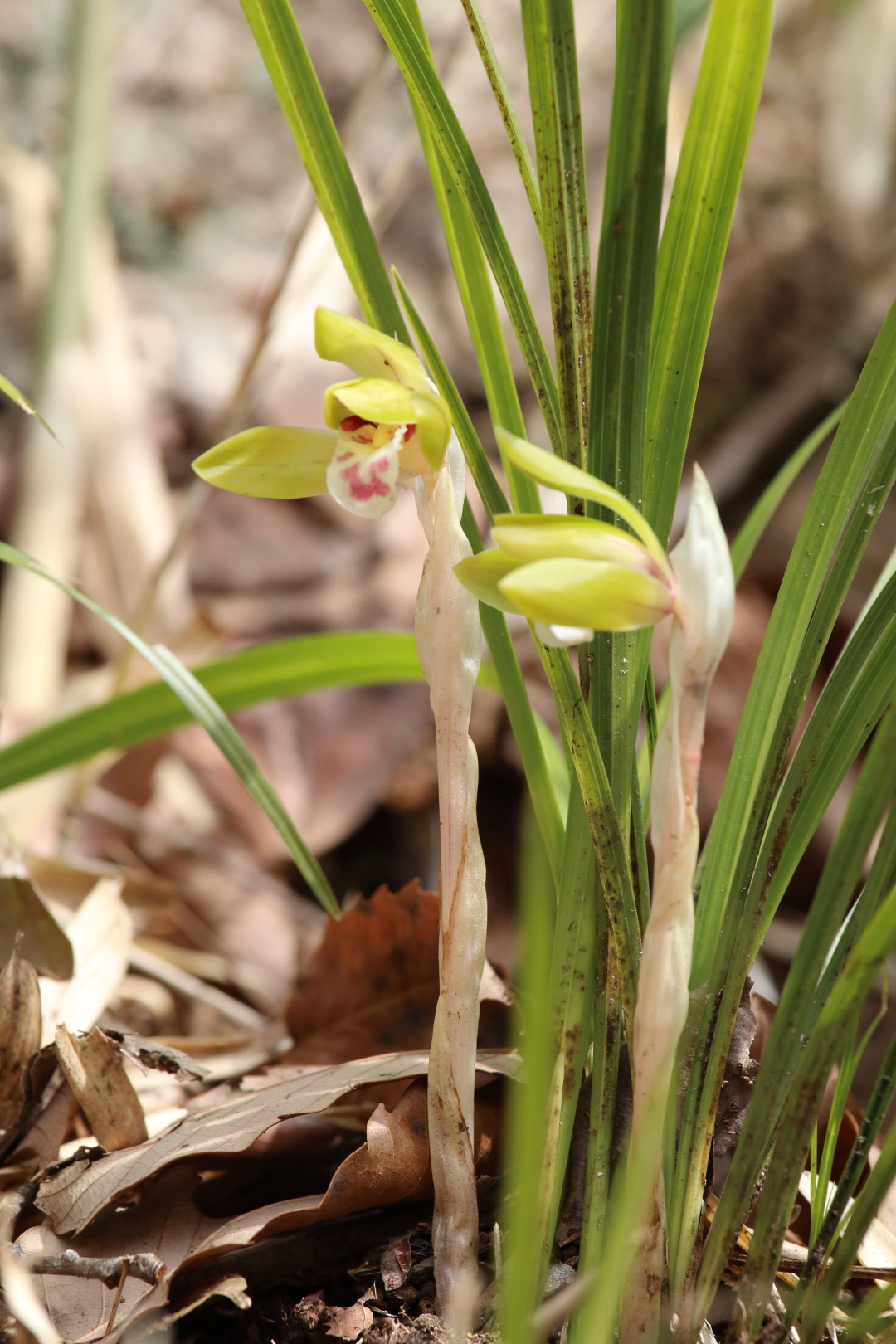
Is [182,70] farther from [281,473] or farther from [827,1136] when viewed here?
[827,1136]

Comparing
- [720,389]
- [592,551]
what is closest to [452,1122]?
[592,551]

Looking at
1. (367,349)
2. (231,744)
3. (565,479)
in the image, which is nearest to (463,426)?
(367,349)

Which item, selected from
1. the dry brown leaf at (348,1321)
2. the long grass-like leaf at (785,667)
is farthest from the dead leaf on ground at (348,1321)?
the long grass-like leaf at (785,667)

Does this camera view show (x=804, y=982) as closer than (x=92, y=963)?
→ Yes

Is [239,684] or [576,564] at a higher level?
[576,564]

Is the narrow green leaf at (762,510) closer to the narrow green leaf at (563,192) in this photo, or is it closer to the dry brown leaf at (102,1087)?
the narrow green leaf at (563,192)

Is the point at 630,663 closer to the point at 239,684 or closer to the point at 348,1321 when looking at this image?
the point at 348,1321
